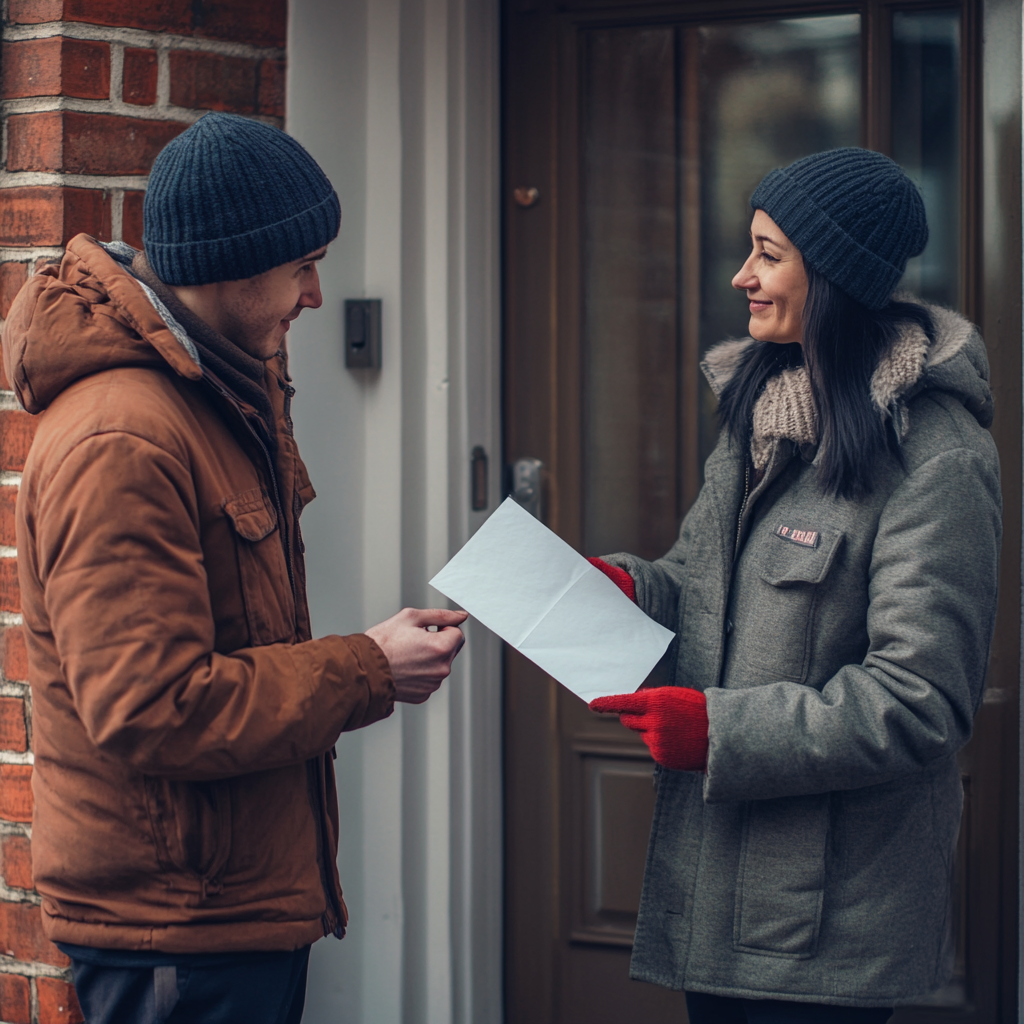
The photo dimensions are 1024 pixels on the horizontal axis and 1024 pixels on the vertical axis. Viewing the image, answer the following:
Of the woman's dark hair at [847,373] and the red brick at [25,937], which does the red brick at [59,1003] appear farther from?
the woman's dark hair at [847,373]

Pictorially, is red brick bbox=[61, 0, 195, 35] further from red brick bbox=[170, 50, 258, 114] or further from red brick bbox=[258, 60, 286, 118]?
red brick bbox=[258, 60, 286, 118]

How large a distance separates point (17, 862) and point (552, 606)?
3.73 ft

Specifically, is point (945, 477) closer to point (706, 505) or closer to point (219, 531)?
point (706, 505)

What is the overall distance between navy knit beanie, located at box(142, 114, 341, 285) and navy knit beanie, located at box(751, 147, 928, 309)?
684 mm

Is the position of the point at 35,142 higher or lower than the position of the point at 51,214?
higher

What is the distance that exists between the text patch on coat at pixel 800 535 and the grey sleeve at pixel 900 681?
0.29 ft

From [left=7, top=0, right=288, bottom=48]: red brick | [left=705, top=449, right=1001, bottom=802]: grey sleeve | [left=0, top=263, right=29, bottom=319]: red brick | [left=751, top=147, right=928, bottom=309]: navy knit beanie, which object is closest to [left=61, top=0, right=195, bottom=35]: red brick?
[left=7, top=0, right=288, bottom=48]: red brick

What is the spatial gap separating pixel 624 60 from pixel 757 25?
11.2 inches

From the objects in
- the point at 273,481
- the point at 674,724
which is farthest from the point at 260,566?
the point at 674,724

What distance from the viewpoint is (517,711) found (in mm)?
2432

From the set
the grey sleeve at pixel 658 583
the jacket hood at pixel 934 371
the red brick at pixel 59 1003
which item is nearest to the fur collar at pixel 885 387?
the jacket hood at pixel 934 371

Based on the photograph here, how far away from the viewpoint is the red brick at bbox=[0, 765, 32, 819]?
1.90 metres

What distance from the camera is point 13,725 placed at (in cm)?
190

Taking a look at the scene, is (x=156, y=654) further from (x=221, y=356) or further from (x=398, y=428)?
(x=398, y=428)
